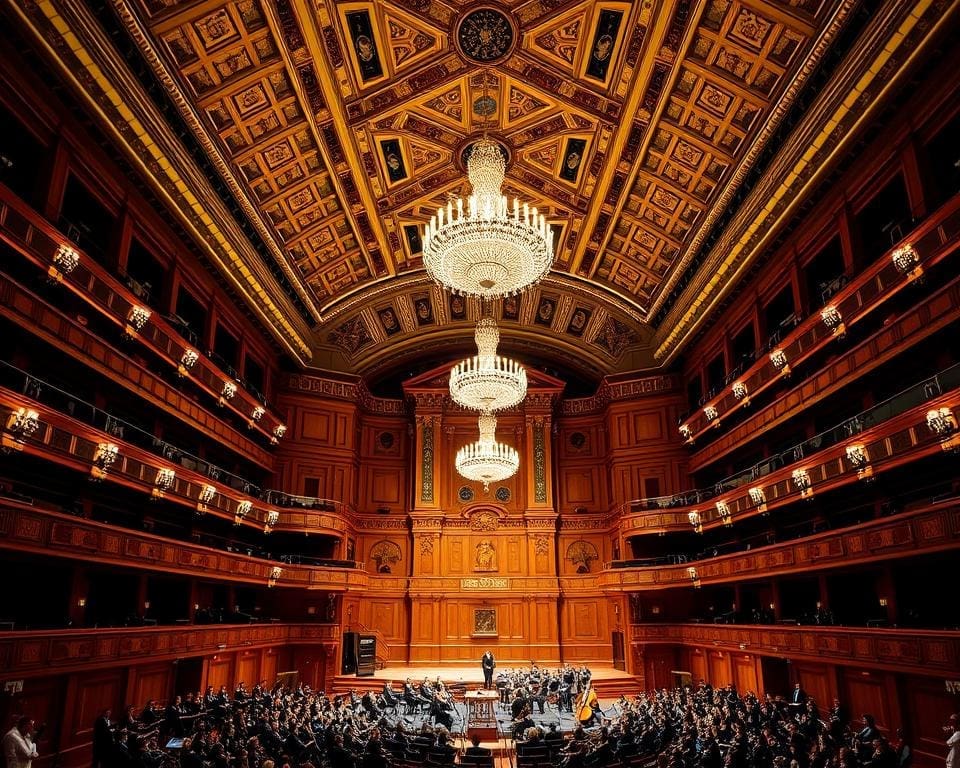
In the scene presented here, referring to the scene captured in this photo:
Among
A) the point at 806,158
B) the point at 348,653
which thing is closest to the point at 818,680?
the point at 806,158

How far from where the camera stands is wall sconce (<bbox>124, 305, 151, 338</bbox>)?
14727 mm

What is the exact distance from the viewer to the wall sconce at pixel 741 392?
19.3 meters

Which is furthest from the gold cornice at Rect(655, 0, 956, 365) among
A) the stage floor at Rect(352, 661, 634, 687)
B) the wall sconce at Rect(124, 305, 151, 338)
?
the wall sconce at Rect(124, 305, 151, 338)

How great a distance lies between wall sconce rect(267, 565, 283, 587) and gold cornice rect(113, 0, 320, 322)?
8.92 m

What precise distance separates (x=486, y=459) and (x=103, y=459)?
11455mm

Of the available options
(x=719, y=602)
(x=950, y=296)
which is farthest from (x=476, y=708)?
(x=950, y=296)

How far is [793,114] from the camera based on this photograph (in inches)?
595

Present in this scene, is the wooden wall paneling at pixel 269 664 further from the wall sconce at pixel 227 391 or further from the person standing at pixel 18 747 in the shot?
the person standing at pixel 18 747

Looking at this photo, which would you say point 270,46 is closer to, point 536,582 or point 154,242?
point 154,242

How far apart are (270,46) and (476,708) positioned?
51.4 ft

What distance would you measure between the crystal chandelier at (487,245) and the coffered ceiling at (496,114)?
4.28 metres

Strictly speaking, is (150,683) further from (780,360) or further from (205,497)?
(780,360)

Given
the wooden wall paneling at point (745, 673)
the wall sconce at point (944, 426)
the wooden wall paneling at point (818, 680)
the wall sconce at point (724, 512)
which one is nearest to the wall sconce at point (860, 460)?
the wall sconce at point (944, 426)

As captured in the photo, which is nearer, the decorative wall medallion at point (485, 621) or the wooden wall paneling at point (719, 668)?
the wooden wall paneling at point (719, 668)
